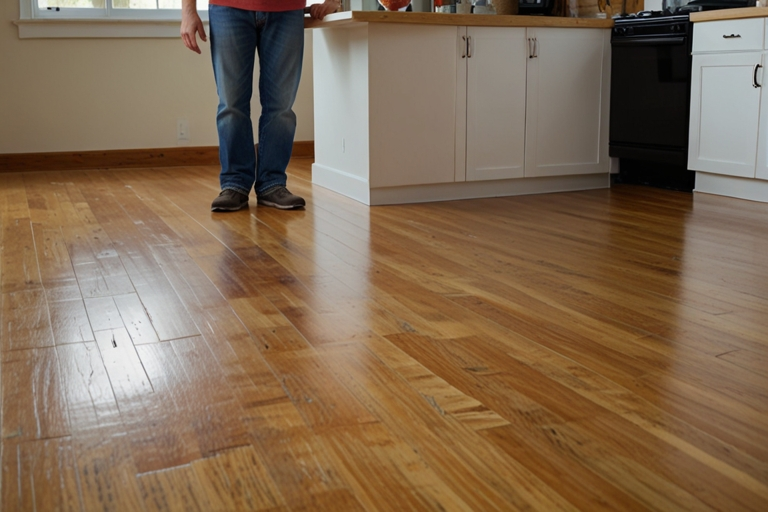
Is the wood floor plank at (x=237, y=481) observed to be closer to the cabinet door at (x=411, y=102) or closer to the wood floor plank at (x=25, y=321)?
the wood floor plank at (x=25, y=321)

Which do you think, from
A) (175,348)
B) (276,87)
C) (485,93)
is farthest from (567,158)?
(175,348)

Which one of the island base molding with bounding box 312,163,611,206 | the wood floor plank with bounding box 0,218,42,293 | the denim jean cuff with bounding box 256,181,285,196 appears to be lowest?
the wood floor plank with bounding box 0,218,42,293

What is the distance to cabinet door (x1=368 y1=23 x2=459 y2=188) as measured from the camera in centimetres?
368

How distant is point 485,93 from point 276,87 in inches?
39.0

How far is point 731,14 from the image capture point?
3.69m

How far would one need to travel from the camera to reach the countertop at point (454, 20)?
3561mm

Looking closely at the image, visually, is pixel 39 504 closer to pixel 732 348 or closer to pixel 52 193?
pixel 732 348

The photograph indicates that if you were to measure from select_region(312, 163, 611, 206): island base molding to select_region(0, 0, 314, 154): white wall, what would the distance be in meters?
1.43

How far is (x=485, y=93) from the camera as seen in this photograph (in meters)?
3.95

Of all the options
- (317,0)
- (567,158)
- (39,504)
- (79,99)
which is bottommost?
(39,504)

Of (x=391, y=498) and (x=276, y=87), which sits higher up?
(x=276, y=87)

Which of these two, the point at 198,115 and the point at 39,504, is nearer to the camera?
the point at 39,504

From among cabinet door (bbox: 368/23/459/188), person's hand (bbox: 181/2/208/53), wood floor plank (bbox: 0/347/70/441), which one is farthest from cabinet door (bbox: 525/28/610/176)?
wood floor plank (bbox: 0/347/70/441)

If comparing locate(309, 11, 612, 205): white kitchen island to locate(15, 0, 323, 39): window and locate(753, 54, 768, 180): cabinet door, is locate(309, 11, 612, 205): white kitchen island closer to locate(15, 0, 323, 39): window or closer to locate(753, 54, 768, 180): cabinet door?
locate(753, 54, 768, 180): cabinet door
